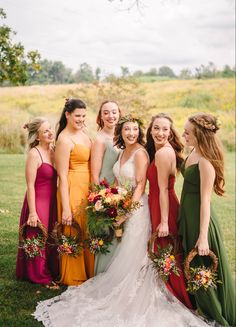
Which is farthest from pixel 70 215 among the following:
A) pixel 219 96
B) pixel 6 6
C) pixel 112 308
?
pixel 219 96

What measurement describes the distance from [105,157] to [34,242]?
1.27 meters

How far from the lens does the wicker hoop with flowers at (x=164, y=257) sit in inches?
179

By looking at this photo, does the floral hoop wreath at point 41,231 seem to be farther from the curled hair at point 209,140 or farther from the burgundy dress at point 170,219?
the curled hair at point 209,140

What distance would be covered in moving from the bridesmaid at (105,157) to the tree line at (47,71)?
10.6 ft

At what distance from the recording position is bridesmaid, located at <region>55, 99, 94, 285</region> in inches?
211

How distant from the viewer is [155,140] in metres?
4.90

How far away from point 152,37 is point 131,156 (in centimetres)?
1764

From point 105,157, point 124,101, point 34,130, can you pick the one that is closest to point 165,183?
point 105,157

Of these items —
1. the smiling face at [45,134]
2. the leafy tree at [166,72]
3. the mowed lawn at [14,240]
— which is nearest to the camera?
the mowed lawn at [14,240]

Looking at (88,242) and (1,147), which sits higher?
(1,147)

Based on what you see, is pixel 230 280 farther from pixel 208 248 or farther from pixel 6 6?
pixel 6 6

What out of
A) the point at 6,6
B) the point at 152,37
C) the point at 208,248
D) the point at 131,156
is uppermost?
the point at 152,37

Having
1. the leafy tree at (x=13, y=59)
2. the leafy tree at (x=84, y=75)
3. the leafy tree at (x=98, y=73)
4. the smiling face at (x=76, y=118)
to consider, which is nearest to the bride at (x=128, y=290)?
the smiling face at (x=76, y=118)

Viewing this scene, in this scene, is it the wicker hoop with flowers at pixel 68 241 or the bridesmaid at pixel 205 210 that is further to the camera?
the wicker hoop with flowers at pixel 68 241
